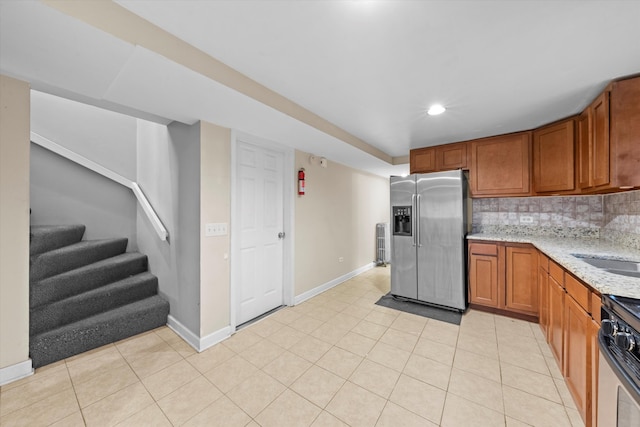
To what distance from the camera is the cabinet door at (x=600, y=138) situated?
6.12ft

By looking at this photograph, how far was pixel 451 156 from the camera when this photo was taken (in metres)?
3.39

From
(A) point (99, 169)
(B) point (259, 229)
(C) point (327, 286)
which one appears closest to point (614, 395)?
(B) point (259, 229)

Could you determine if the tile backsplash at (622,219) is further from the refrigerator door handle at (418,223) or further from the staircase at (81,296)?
the staircase at (81,296)

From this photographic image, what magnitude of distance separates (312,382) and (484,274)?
2.42 metres

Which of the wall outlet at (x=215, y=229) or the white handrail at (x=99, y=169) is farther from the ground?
the white handrail at (x=99, y=169)

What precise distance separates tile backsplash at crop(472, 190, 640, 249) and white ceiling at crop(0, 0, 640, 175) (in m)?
1.11

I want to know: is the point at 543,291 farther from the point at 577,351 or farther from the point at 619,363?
the point at 619,363

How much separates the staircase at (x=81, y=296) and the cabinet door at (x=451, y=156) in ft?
13.0

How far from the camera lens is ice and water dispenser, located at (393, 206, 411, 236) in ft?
10.8

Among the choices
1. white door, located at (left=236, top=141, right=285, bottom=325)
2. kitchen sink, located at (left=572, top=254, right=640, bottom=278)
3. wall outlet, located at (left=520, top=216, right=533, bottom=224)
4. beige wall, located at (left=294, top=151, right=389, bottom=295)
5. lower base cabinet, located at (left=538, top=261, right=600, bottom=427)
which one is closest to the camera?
lower base cabinet, located at (left=538, top=261, right=600, bottom=427)

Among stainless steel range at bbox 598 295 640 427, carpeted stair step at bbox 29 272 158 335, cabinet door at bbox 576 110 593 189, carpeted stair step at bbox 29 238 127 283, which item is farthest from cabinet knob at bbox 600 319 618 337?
carpeted stair step at bbox 29 238 127 283

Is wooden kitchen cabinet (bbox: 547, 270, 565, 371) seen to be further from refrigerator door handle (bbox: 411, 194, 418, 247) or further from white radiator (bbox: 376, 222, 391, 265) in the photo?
white radiator (bbox: 376, 222, 391, 265)

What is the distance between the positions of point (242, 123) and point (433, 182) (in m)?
2.39

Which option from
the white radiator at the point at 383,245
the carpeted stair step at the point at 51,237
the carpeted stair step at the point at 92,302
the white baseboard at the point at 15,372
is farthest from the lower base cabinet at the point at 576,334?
the carpeted stair step at the point at 51,237
